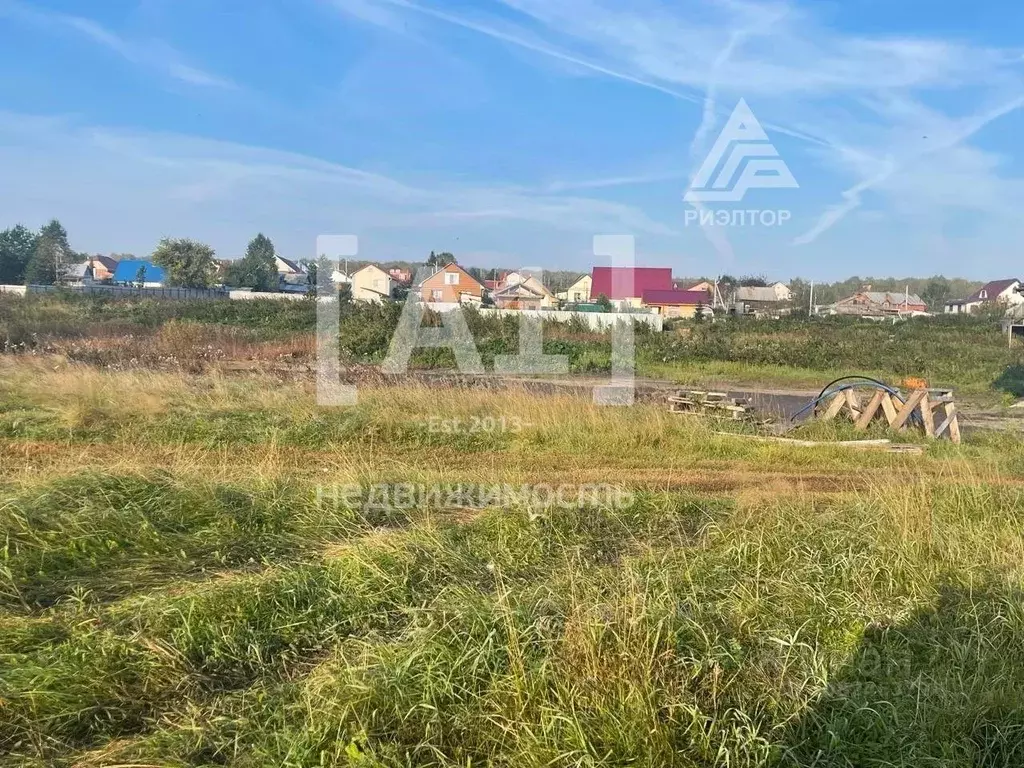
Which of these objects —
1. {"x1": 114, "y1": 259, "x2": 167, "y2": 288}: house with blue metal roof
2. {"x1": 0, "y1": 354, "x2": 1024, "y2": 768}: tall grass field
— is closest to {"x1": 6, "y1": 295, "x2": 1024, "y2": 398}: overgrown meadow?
{"x1": 0, "y1": 354, "x2": 1024, "y2": 768}: tall grass field

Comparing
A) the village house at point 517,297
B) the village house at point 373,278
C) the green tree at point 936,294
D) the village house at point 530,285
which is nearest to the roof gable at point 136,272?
the village house at point 373,278

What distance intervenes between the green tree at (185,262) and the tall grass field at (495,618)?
54.0 m

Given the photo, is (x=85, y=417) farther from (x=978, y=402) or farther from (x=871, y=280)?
(x=871, y=280)

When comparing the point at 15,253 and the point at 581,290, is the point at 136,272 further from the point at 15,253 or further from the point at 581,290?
the point at 581,290

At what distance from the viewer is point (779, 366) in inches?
990

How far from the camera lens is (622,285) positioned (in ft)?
160

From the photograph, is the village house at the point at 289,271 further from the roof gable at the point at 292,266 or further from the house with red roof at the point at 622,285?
the house with red roof at the point at 622,285

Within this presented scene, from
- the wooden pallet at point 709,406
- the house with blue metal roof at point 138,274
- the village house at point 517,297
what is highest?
the house with blue metal roof at point 138,274

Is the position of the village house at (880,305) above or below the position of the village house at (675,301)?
above

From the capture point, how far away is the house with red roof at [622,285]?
4688 cm

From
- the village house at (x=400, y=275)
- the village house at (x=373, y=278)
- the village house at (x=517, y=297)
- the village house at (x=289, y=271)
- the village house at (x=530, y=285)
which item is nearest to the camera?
the village house at (x=517, y=297)

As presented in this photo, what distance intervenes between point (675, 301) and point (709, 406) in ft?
130

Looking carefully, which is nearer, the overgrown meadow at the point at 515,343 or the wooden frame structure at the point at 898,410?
the wooden frame structure at the point at 898,410

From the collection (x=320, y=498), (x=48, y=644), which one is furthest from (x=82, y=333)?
(x=48, y=644)
